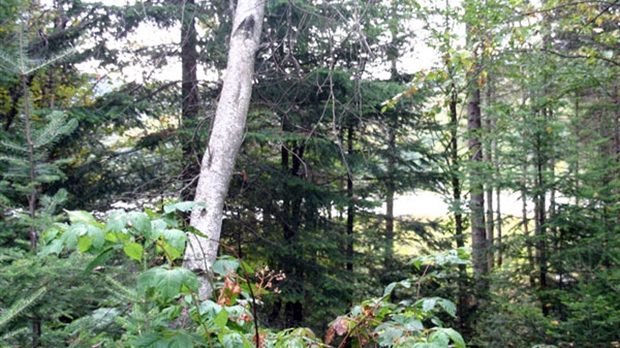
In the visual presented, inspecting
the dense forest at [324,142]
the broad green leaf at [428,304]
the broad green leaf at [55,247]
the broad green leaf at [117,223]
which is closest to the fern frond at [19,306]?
the dense forest at [324,142]

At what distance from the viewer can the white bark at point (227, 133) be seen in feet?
11.5

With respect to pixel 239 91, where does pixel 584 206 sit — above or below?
below

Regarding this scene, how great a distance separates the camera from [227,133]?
3.83 m

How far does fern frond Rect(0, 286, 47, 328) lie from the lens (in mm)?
2055

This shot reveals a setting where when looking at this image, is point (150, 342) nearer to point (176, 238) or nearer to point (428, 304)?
point (176, 238)

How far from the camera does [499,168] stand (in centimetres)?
743

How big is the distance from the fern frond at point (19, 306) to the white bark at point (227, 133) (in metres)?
1.15

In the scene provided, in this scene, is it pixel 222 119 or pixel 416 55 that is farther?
pixel 416 55

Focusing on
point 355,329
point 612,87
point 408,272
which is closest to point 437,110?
point 355,329

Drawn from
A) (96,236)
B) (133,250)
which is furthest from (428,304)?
(96,236)

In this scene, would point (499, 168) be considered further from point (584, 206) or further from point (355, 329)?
point (355, 329)

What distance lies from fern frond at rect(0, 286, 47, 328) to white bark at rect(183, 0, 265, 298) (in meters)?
1.15

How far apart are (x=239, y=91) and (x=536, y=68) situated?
4.66 m

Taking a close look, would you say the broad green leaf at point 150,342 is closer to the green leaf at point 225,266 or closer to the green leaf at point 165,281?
the green leaf at point 165,281
